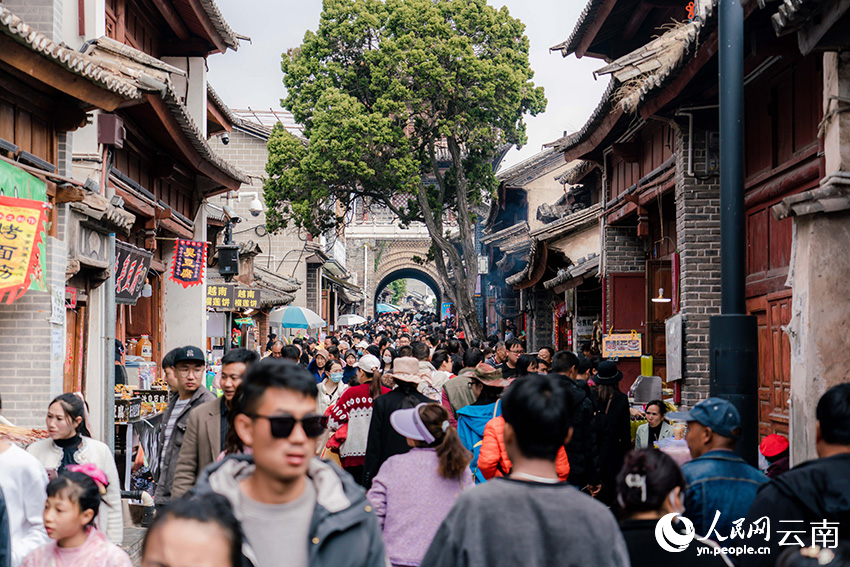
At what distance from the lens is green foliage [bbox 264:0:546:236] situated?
81.3 feet

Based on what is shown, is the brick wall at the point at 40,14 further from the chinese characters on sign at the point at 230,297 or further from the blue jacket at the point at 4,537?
the chinese characters on sign at the point at 230,297

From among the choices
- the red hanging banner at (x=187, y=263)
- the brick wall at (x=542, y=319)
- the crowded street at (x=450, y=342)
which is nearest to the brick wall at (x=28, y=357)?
the crowded street at (x=450, y=342)

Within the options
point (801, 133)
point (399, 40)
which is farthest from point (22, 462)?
point (399, 40)

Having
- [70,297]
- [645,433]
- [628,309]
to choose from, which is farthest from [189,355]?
[628,309]

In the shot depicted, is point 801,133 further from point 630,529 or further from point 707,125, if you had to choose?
point 630,529

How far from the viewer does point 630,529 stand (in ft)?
10.3

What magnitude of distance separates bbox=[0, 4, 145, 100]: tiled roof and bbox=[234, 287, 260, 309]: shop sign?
10.7 m

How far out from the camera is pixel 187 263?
55.3ft

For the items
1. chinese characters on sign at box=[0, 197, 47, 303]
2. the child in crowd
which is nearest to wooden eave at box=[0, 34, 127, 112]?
chinese characters on sign at box=[0, 197, 47, 303]

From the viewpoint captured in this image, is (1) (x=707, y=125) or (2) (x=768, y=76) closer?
(2) (x=768, y=76)

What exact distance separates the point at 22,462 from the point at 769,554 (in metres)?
3.62

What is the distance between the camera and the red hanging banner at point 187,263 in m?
16.8

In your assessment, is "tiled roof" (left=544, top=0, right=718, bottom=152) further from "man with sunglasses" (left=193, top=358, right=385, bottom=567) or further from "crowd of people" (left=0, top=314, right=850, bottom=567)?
"man with sunglasses" (left=193, top=358, right=385, bottom=567)

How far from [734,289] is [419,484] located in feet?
8.79
